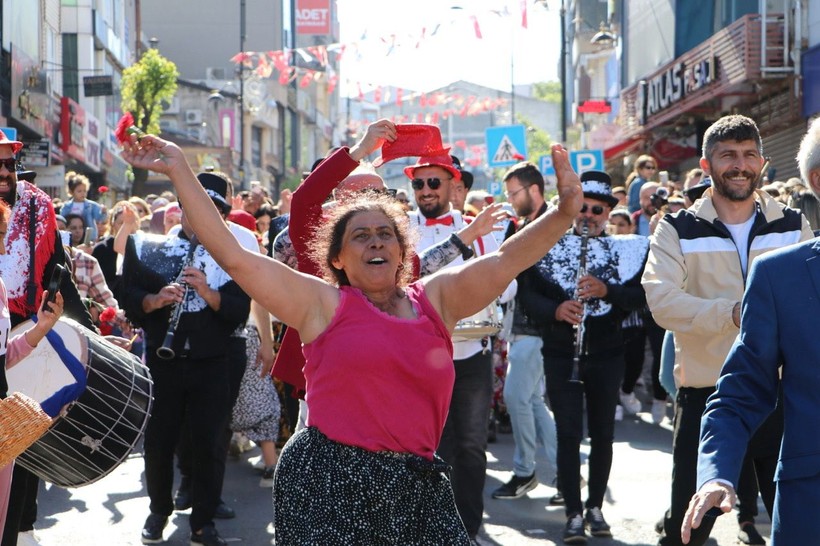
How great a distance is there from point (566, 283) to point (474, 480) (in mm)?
1332

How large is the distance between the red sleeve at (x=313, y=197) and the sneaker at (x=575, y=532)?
2.87m

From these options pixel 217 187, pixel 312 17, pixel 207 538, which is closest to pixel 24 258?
pixel 217 187

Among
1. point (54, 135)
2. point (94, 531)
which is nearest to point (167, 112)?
point (54, 135)

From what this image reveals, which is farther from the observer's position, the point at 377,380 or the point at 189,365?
the point at 189,365

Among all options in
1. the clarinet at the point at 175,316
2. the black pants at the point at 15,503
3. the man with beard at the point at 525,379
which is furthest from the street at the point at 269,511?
the black pants at the point at 15,503

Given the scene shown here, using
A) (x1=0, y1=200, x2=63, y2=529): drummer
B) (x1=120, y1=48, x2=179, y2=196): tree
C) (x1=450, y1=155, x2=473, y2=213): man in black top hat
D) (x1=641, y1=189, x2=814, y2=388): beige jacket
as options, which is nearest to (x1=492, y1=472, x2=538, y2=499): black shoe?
(x1=450, y1=155, x2=473, y2=213): man in black top hat

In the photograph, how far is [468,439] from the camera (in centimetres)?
729

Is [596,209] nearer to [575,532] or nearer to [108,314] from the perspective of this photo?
[575,532]

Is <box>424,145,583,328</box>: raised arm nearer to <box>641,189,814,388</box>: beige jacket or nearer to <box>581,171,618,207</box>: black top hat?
<box>641,189,814,388</box>: beige jacket

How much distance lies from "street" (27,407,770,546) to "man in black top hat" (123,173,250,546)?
0.32 metres

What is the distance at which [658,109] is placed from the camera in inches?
1141

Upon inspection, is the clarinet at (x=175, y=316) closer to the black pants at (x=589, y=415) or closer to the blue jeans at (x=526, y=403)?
the black pants at (x=589, y=415)

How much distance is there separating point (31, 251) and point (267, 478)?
382 cm

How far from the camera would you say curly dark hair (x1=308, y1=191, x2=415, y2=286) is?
4465mm
